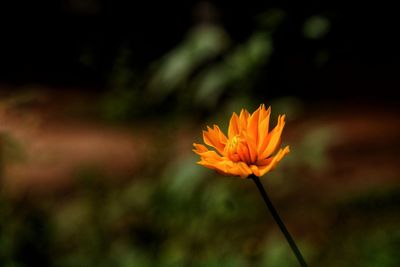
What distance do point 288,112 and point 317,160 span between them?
191 mm

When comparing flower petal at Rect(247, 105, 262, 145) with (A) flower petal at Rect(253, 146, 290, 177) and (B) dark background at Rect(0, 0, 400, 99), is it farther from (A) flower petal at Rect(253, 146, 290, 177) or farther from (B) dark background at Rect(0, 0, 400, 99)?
(B) dark background at Rect(0, 0, 400, 99)

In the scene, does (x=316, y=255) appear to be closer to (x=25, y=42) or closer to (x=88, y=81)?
(x=88, y=81)

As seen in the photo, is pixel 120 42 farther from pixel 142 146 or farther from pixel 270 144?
pixel 270 144

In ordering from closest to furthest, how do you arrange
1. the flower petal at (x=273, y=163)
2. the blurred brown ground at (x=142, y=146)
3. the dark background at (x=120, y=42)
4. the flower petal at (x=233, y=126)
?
the flower petal at (x=273, y=163) → the flower petal at (x=233, y=126) → the blurred brown ground at (x=142, y=146) → the dark background at (x=120, y=42)

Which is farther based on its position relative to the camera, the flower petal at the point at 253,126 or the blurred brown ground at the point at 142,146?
the blurred brown ground at the point at 142,146

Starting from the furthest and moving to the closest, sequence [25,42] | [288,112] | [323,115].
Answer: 1. [25,42]
2. [323,115]
3. [288,112]

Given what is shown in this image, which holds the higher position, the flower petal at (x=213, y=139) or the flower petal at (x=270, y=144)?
the flower petal at (x=213, y=139)

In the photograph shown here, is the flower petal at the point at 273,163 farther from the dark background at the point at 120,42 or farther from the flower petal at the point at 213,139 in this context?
the dark background at the point at 120,42

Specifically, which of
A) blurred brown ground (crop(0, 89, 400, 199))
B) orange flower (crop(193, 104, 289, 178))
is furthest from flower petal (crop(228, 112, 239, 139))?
blurred brown ground (crop(0, 89, 400, 199))

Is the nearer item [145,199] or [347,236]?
[347,236]

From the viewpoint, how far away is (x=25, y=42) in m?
7.82

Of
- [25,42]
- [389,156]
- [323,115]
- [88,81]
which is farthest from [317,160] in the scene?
[25,42]

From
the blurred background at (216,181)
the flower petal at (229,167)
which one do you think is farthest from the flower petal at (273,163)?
the blurred background at (216,181)

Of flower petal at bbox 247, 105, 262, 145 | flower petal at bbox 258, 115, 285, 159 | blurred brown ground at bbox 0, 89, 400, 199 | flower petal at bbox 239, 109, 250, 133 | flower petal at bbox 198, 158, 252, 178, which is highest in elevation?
blurred brown ground at bbox 0, 89, 400, 199
